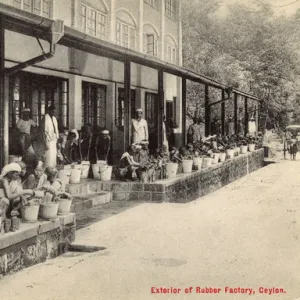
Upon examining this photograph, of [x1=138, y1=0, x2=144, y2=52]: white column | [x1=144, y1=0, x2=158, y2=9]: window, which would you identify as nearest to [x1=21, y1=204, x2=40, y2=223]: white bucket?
[x1=138, y1=0, x2=144, y2=52]: white column

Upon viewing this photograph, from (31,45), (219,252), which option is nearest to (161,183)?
(219,252)

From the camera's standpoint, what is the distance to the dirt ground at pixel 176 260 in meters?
4.59

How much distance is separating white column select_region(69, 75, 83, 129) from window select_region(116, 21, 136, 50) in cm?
321

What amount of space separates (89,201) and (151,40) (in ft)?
36.2

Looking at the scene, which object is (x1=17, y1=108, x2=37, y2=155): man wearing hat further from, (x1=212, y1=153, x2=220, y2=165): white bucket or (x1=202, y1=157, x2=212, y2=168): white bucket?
(x1=212, y1=153, x2=220, y2=165): white bucket

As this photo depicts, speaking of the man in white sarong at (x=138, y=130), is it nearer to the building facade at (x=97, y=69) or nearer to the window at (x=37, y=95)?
Answer: the building facade at (x=97, y=69)

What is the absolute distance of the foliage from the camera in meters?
14.8

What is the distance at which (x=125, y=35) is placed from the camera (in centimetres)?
1595

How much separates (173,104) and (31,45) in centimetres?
967

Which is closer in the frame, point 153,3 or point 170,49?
point 153,3

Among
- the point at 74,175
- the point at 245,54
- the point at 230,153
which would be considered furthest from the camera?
the point at 245,54

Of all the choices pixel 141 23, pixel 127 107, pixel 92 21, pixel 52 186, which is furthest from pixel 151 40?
pixel 52 186

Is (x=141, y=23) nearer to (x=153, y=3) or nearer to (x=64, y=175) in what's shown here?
(x=153, y=3)

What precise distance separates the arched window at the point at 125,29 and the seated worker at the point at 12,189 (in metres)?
10.4
